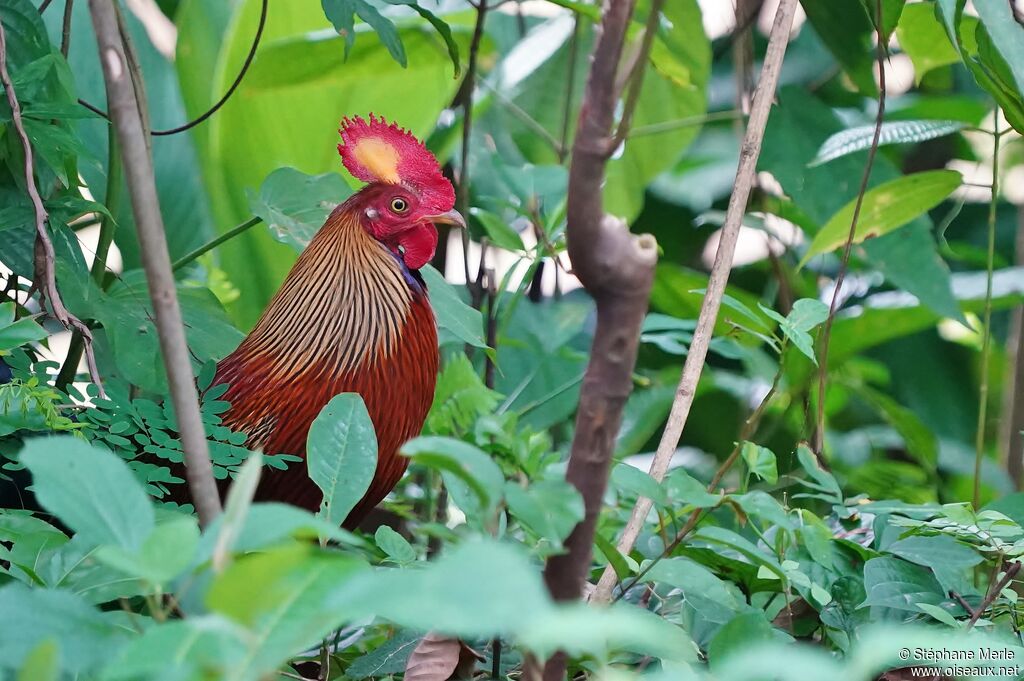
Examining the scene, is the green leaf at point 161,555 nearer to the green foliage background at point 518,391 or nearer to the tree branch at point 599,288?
the green foliage background at point 518,391

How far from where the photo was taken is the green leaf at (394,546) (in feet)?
2.17

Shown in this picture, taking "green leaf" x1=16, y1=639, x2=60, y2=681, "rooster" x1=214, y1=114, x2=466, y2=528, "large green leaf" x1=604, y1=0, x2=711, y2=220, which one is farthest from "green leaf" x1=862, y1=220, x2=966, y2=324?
"green leaf" x1=16, y1=639, x2=60, y2=681

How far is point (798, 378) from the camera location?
1618mm

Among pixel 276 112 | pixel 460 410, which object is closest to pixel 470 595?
pixel 460 410

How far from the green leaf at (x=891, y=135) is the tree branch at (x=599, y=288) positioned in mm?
665

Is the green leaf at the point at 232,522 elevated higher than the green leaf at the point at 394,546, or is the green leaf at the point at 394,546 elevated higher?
the green leaf at the point at 232,522

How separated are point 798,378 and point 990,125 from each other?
3.92ft

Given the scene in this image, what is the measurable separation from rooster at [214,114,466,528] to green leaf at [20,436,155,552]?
0.48 metres

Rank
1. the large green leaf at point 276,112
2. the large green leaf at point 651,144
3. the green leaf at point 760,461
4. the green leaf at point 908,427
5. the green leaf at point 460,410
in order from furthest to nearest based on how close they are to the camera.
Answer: the large green leaf at point 651,144, the large green leaf at point 276,112, the green leaf at point 908,427, the green leaf at point 460,410, the green leaf at point 760,461

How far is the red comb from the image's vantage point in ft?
3.59

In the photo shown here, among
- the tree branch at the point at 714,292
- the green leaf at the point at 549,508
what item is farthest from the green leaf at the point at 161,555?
the tree branch at the point at 714,292

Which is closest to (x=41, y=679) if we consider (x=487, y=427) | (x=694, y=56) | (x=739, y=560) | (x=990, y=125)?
(x=487, y=427)

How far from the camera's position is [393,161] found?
1.10 meters

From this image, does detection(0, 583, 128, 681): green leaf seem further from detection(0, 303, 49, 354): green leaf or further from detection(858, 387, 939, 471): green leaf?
detection(858, 387, 939, 471): green leaf
